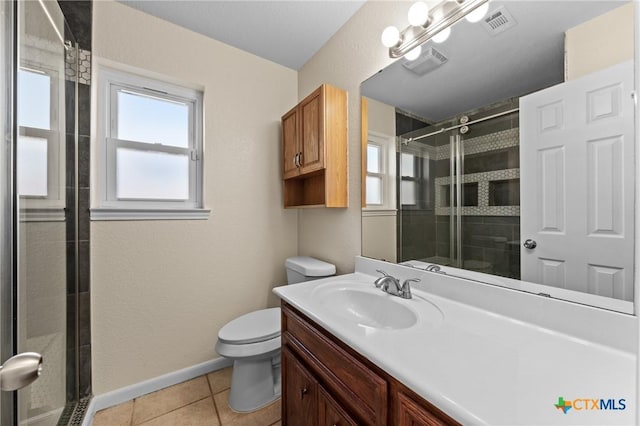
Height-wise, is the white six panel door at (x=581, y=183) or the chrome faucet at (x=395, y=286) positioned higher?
the white six panel door at (x=581, y=183)

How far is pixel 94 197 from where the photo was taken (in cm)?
146

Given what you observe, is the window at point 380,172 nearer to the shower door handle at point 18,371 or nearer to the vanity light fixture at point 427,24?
the vanity light fixture at point 427,24

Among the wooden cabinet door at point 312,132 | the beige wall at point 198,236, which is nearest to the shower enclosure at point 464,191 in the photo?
the wooden cabinet door at point 312,132

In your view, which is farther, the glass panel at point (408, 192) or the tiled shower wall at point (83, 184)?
the tiled shower wall at point (83, 184)

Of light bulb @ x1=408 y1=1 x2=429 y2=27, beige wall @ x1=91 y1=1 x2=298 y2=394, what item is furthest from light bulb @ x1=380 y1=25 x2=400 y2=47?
beige wall @ x1=91 y1=1 x2=298 y2=394

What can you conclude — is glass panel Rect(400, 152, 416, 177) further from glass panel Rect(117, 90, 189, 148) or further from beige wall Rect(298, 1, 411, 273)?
glass panel Rect(117, 90, 189, 148)

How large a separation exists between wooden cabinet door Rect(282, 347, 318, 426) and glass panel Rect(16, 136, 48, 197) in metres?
1.03

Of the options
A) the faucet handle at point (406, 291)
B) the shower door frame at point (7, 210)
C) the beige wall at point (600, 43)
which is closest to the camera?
the shower door frame at point (7, 210)

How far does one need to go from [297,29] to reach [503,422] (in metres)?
2.07

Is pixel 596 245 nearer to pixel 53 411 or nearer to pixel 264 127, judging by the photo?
pixel 264 127

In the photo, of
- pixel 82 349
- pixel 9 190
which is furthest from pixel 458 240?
pixel 82 349

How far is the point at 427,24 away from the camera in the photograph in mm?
1121

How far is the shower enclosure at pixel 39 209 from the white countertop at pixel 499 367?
0.76 m

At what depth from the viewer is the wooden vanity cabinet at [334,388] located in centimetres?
57
